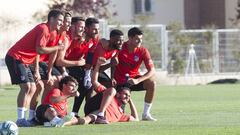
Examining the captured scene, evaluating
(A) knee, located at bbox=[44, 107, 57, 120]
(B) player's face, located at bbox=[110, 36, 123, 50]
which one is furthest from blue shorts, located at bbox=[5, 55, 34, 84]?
(B) player's face, located at bbox=[110, 36, 123, 50]

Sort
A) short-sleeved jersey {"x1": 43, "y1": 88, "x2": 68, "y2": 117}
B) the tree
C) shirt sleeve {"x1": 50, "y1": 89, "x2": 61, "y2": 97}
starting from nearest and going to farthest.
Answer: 1. short-sleeved jersey {"x1": 43, "y1": 88, "x2": 68, "y2": 117}
2. shirt sleeve {"x1": 50, "y1": 89, "x2": 61, "y2": 97}
3. the tree

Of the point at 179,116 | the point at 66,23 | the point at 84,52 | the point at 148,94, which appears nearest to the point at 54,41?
the point at 66,23

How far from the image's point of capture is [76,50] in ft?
54.0

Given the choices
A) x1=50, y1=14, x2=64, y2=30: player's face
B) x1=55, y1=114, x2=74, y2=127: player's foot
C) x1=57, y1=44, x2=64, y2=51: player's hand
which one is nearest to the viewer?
x1=55, y1=114, x2=74, y2=127: player's foot

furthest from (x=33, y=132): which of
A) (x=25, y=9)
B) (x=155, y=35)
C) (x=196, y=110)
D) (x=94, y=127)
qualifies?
(x=25, y=9)

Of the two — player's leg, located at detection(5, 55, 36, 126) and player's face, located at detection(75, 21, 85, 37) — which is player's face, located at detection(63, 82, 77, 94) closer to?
player's leg, located at detection(5, 55, 36, 126)

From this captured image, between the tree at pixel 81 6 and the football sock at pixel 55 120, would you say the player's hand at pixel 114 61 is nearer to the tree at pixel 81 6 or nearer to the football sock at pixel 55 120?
the football sock at pixel 55 120

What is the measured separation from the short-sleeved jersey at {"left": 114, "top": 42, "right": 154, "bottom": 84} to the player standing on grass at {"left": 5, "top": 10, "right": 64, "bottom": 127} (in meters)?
1.59

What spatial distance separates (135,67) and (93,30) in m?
0.98

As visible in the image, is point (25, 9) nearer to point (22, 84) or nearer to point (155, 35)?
point (155, 35)

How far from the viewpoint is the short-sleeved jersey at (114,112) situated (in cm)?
1584

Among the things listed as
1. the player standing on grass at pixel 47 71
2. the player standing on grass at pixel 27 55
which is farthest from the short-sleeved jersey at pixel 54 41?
the player standing on grass at pixel 27 55

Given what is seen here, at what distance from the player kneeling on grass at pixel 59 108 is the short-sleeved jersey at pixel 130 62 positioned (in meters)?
1.50

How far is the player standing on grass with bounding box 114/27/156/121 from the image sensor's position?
647 inches
